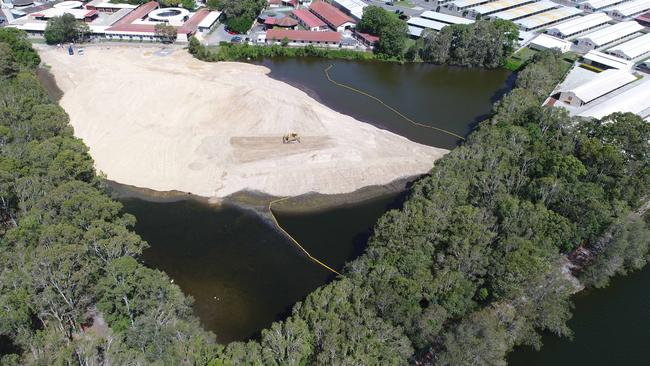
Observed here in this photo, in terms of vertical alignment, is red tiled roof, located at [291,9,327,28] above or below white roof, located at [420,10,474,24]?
below

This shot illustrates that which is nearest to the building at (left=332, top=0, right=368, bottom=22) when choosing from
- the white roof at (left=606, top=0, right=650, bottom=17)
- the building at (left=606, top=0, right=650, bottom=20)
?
the building at (left=606, top=0, right=650, bottom=20)

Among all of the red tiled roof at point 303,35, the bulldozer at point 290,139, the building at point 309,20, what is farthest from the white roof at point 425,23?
the bulldozer at point 290,139

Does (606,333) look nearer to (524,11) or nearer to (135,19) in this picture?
(524,11)

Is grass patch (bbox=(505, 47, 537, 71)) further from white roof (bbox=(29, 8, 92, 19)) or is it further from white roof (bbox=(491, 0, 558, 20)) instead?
white roof (bbox=(29, 8, 92, 19))

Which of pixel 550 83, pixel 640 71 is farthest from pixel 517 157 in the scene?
pixel 640 71

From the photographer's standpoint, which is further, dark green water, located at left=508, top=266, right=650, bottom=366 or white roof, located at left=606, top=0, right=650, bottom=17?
white roof, located at left=606, top=0, right=650, bottom=17

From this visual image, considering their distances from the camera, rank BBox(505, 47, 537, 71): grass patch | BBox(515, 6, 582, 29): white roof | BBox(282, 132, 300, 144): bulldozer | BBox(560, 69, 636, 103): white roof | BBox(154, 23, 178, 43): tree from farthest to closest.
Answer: BBox(515, 6, 582, 29): white roof, BBox(154, 23, 178, 43): tree, BBox(505, 47, 537, 71): grass patch, BBox(560, 69, 636, 103): white roof, BBox(282, 132, 300, 144): bulldozer
